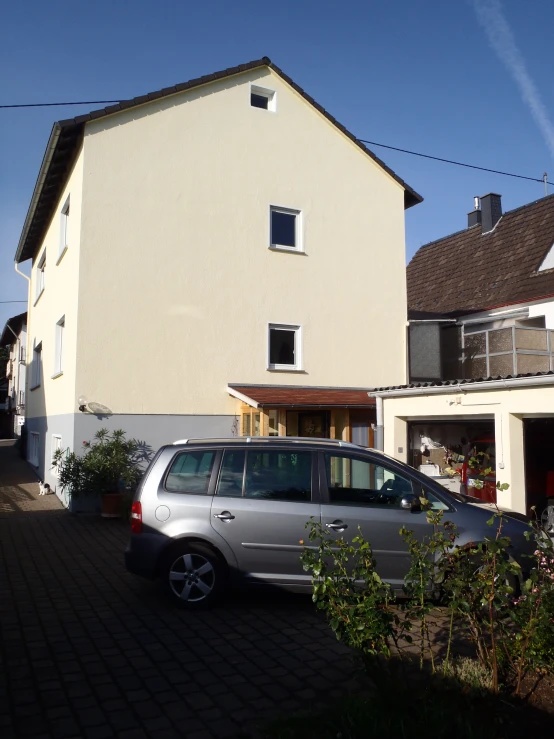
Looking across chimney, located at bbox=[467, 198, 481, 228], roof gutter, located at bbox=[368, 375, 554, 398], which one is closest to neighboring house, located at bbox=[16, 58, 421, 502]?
roof gutter, located at bbox=[368, 375, 554, 398]

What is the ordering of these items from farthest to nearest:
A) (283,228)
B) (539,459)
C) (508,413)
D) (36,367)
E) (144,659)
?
(36,367) < (283,228) < (539,459) < (508,413) < (144,659)

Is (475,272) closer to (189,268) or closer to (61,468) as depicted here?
(189,268)

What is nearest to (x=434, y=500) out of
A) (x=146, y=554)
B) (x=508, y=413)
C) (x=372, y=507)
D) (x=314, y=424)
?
(x=372, y=507)

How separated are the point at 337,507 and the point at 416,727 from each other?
127 inches

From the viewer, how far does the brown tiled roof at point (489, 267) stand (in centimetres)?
1920

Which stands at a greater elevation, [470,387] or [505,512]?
[470,387]

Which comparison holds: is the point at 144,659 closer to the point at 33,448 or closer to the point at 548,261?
the point at 548,261

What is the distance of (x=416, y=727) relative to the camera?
147 inches

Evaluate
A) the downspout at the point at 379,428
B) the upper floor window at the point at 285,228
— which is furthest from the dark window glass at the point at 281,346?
the downspout at the point at 379,428

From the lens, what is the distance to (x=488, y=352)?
52.0ft

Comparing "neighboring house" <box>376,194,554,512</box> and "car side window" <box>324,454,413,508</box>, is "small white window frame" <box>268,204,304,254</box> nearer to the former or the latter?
"neighboring house" <box>376,194,554,512</box>

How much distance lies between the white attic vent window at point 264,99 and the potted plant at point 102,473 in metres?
9.18

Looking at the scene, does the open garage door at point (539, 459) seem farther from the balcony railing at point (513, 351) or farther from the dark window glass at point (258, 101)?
the dark window glass at point (258, 101)

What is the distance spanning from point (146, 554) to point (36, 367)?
1589 centimetres
